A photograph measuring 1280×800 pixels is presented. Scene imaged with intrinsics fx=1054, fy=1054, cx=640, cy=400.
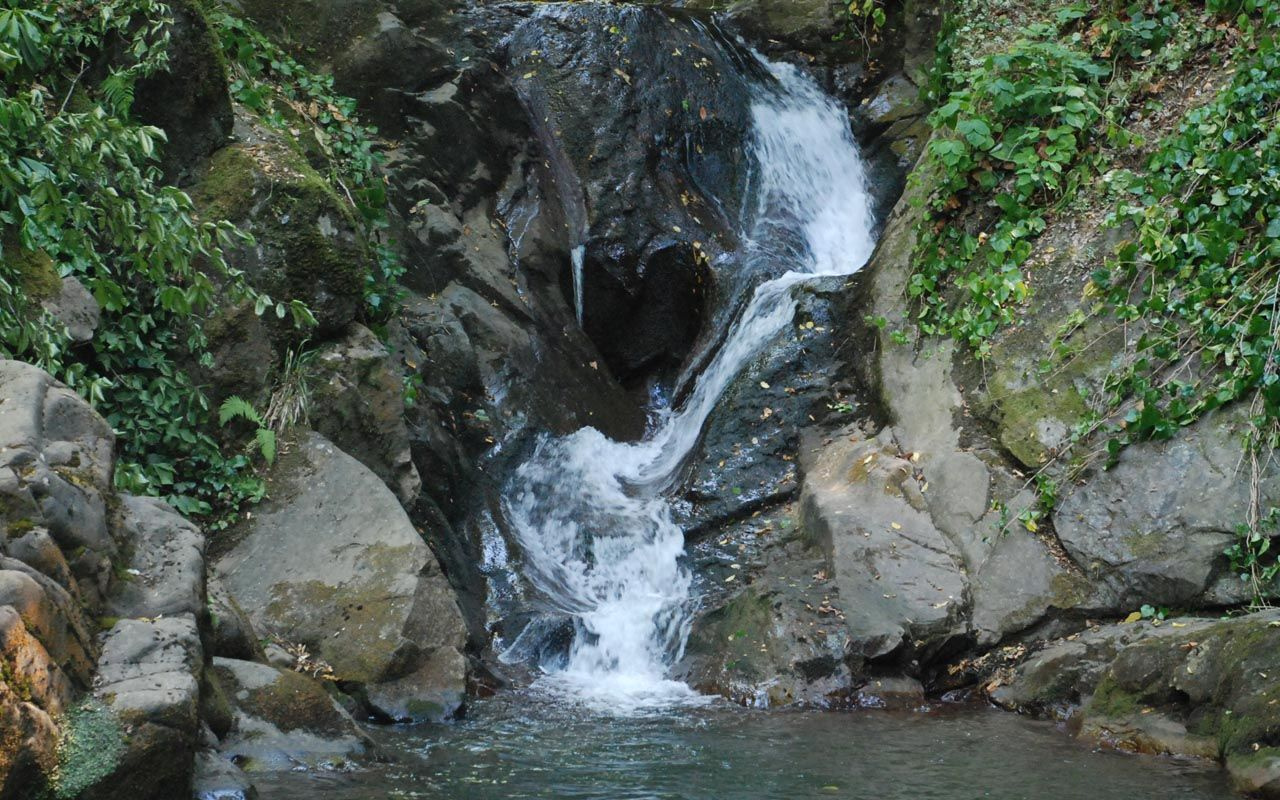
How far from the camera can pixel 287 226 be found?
24.8 feet

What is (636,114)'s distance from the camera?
465 inches

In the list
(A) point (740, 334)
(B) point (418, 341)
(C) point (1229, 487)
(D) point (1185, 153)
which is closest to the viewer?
(C) point (1229, 487)

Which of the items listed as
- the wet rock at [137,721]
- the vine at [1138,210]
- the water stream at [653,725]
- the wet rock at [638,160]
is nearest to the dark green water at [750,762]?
the water stream at [653,725]

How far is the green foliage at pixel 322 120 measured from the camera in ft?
27.9

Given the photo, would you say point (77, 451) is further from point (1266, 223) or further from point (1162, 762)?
point (1266, 223)

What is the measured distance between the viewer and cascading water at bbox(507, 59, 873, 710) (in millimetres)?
7625

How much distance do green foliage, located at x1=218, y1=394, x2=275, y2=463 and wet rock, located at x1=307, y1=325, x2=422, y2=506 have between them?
499 mm

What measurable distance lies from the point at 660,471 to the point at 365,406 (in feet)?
10.2

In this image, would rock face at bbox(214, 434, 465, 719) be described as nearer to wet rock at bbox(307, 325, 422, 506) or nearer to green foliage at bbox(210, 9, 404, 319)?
wet rock at bbox(307, 325, 422, 506)

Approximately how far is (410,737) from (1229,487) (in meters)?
5.04

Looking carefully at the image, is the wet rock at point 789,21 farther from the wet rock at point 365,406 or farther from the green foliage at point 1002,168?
the wet rock at point 365,406

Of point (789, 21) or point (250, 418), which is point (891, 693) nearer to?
point (250, 418)

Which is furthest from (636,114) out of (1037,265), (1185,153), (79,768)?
(79,768)

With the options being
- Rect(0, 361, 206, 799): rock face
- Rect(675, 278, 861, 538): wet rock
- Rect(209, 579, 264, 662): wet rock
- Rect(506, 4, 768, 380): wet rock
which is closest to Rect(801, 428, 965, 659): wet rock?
Rect(675, 278, 861, 538): wet rock
